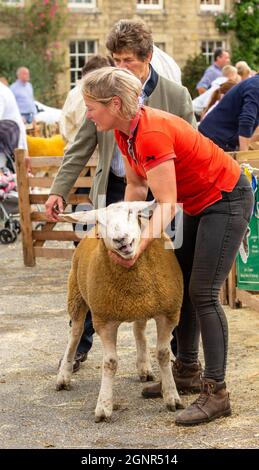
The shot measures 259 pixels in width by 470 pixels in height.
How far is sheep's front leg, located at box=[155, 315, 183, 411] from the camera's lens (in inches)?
187

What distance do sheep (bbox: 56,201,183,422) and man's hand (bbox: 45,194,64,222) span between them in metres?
0.32

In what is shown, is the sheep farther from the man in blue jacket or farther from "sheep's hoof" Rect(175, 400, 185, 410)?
the man in blue jacket

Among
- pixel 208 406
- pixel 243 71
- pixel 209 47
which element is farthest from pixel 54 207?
pixel 209 47

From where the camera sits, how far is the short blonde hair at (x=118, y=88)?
4270 millimetres

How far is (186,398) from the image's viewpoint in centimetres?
507

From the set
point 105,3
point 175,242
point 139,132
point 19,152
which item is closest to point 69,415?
point 175,242

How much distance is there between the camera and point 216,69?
747 inches

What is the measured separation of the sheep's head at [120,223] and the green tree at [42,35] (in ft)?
77.7

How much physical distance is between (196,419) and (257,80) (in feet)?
13.9

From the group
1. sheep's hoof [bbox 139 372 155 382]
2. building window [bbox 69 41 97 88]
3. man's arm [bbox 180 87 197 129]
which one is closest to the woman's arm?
man's arm [bbox 180 87 197 129]

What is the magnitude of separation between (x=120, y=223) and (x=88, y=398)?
129 cm

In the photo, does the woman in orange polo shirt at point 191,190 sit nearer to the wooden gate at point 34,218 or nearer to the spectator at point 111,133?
the spectator at point 111,133

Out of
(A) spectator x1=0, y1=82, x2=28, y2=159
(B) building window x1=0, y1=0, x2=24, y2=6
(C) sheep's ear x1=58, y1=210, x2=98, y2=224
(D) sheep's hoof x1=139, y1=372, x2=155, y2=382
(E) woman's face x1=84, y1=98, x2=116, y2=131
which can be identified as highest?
(E) woman's face x1=84, y1=98, x2=116, y2=131

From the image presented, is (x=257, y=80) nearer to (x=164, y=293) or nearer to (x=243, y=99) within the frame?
(x=243, y=99)
